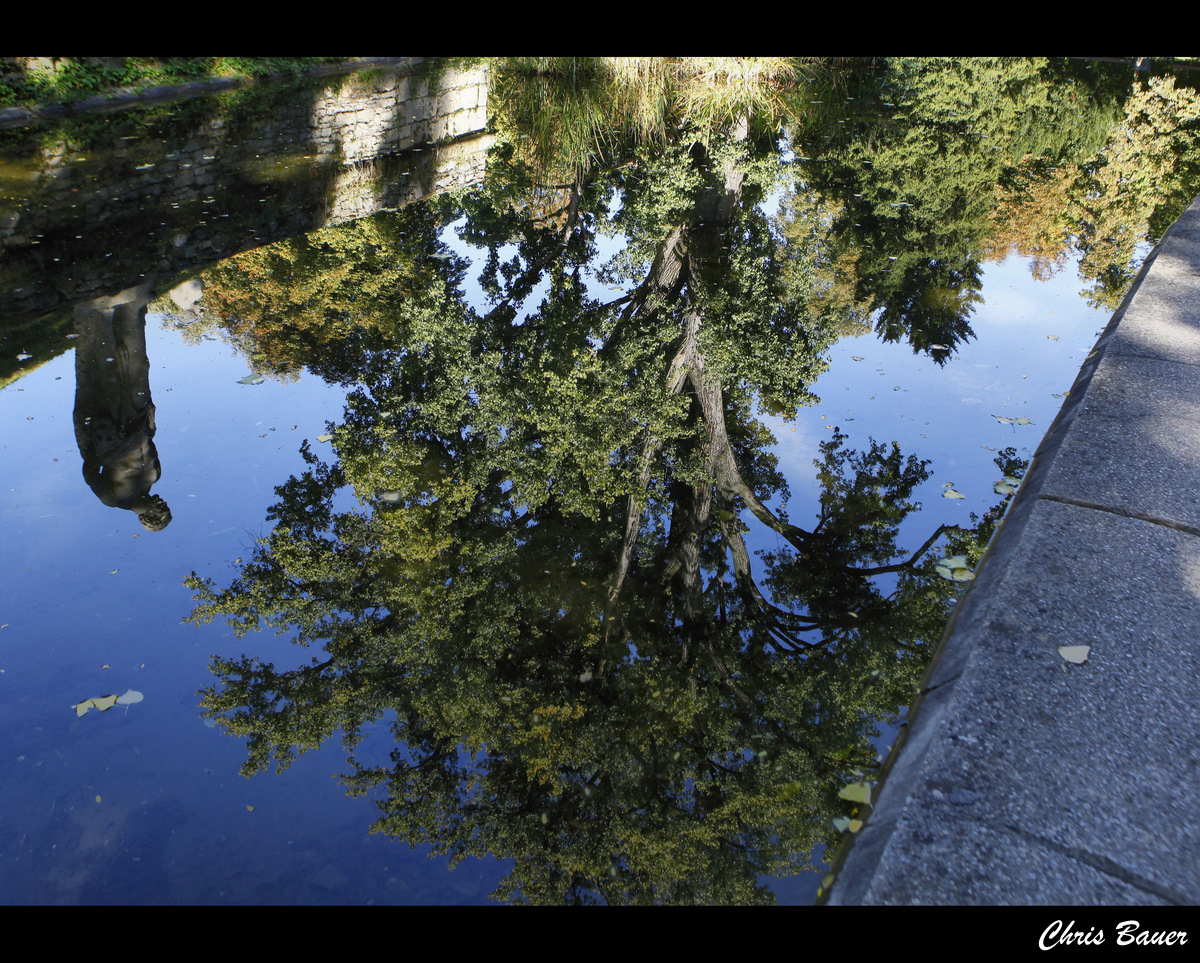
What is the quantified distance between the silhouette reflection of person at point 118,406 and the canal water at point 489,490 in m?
0.02

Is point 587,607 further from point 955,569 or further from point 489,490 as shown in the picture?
point 955,569

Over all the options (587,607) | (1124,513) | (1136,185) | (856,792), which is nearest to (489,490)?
(587,607)

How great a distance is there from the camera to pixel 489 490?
10.9 ft

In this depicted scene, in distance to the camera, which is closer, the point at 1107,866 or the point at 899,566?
→ the point at 1107,866

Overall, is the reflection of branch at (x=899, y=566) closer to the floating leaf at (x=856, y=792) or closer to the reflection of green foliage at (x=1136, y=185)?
the floating leaf at (x=856, y=792)

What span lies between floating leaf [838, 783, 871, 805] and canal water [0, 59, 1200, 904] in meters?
0.01

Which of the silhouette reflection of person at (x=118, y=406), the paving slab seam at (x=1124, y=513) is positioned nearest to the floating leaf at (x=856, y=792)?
the paving slab seam at (x=1124, y=513)

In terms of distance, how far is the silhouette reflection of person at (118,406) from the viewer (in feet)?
10.8
